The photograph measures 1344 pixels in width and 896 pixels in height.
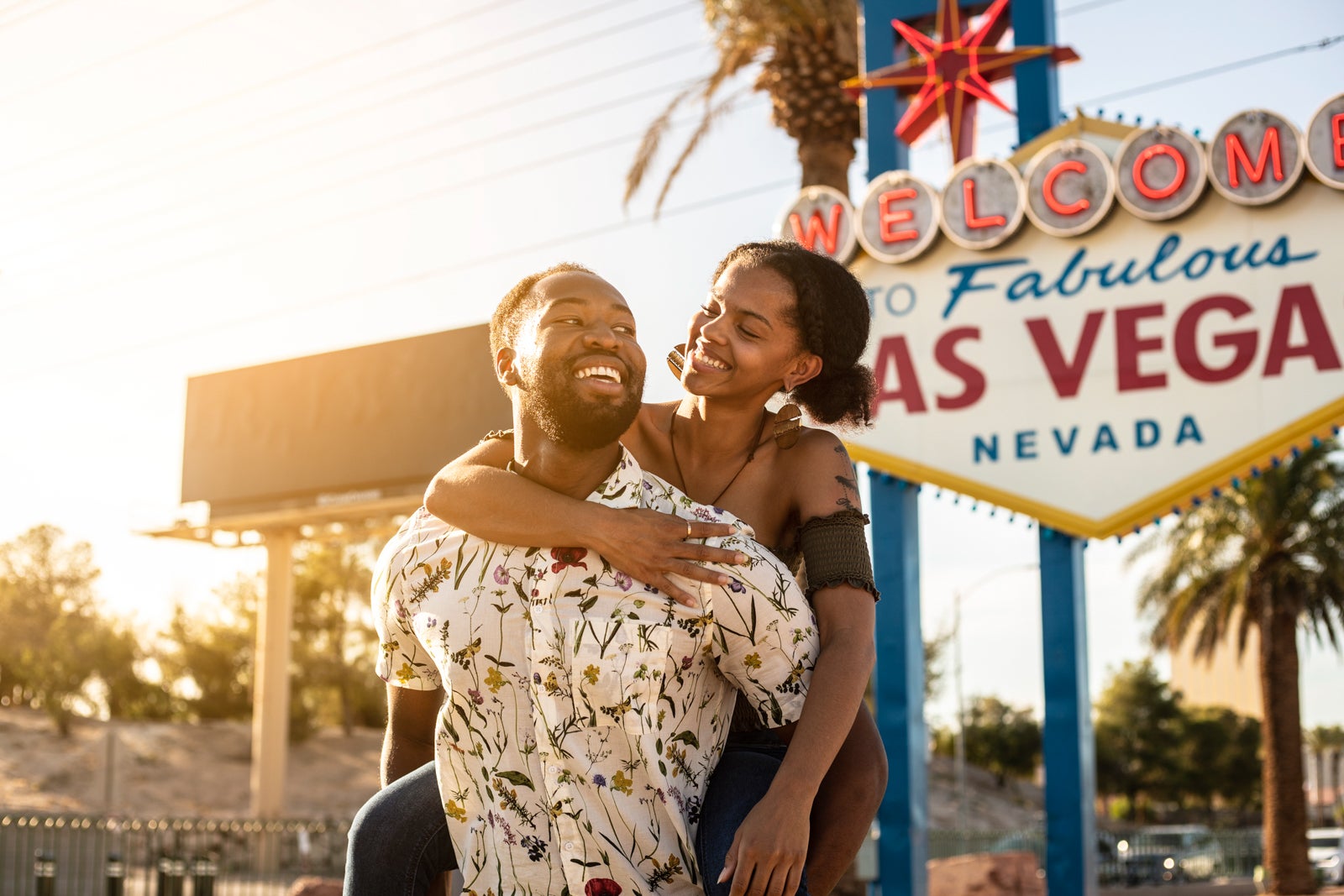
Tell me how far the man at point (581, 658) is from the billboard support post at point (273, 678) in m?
32.7

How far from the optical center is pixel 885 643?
11781 mm

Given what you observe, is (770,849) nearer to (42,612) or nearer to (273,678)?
(273,678)

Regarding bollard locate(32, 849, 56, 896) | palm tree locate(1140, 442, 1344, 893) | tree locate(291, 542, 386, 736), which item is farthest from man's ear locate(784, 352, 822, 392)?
Result: tree locate(291, 542, 386, 736)

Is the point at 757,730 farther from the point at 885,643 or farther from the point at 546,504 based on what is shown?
the point at 885,643

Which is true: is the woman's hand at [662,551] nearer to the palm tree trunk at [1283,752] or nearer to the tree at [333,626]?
the palm tree trunk at [1283,752]

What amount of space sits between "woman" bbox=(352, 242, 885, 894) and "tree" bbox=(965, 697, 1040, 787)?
217 feet

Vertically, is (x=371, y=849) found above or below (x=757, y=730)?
below

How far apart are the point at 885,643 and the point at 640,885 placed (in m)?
9.14

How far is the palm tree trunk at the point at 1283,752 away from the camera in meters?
22.3

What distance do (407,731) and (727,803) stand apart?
0.89 meters

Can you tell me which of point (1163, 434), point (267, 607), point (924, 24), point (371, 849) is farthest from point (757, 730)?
point (267, 607)

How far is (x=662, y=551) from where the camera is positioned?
285 cm

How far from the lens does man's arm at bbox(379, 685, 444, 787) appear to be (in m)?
3.35

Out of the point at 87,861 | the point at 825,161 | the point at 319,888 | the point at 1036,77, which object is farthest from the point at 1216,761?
the point at 319,888
